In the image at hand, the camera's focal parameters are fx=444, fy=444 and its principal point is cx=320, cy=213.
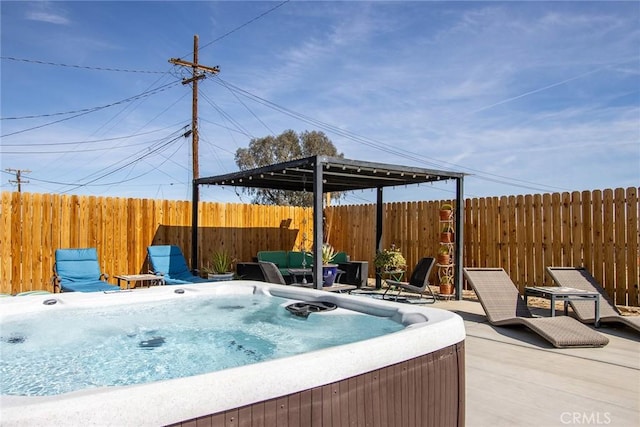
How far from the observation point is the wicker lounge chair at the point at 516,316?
437 centimetres

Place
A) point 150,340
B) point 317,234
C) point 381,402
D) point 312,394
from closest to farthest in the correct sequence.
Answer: point 312,394
point 381,402
point 150,340
point 317,234

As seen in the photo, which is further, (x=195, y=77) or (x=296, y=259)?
(x=195, y=77)

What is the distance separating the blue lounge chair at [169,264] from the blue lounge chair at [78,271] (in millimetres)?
917

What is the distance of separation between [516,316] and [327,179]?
4.28 meters

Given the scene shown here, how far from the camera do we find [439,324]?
265 centimetres

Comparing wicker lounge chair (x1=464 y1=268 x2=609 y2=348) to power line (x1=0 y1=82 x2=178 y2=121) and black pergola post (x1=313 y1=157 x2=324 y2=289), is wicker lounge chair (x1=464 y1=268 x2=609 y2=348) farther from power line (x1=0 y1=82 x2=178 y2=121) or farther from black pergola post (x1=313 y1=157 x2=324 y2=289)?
power line (x1=0 y1=82 x2=178 y2=121)

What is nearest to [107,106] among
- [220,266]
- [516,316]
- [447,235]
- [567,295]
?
[220,266]

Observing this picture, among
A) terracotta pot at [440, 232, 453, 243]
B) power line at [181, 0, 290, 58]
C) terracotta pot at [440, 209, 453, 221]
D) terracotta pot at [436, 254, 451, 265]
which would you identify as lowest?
terracotta pot at [436, 254, 451, 265]

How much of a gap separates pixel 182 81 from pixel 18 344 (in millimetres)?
10630

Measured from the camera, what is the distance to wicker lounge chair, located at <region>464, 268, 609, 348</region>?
437cm

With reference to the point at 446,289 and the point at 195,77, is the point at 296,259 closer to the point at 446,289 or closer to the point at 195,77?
the point at 446,289

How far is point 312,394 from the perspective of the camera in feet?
6.23

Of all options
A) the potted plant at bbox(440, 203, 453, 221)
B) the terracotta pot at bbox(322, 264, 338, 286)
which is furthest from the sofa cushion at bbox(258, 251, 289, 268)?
the potted plant at bbox(440, 203, 453, 221)

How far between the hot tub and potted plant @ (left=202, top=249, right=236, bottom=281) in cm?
604
